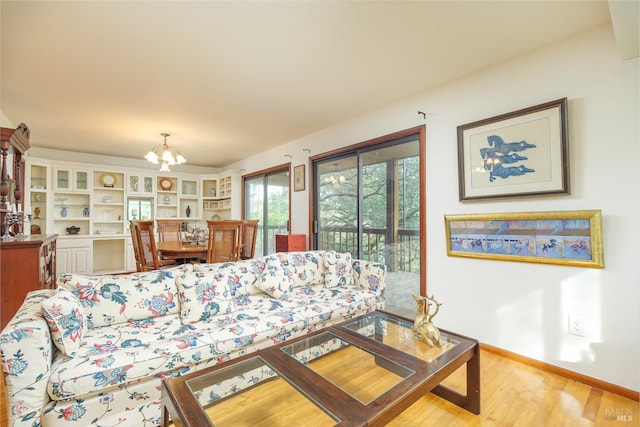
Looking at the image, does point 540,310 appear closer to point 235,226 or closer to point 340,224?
point 340,224

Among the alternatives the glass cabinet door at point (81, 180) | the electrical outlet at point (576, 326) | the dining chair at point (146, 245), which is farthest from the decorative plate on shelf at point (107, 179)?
the electrical outlet at point (576, 326)

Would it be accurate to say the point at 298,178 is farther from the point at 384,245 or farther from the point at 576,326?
the point at 576,326

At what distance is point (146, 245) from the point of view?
3449 mm

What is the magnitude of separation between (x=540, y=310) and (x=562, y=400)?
0.61m

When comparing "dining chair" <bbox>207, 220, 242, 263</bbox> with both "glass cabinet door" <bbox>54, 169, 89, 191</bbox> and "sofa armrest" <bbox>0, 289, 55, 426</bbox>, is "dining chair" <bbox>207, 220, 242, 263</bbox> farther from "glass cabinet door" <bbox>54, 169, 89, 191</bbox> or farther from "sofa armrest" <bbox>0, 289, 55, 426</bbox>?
"glass cabinet door" <bbox>54, 169, 89, 191</bbox>

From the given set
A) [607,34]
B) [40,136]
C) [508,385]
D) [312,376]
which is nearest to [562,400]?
[508,385]

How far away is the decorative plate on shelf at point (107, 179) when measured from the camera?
570 centimetres

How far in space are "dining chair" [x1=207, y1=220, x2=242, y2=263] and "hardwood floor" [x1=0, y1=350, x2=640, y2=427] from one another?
179cm

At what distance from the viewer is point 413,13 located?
5.89 ft

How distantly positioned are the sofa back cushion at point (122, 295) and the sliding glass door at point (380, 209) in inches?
90.3

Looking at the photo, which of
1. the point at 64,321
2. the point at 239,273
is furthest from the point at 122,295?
the point at 239,273

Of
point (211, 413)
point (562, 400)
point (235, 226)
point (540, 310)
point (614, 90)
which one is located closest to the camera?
point (211, 413)

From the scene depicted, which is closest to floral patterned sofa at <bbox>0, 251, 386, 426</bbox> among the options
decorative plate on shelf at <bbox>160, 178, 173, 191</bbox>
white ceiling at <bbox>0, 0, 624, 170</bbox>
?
white ceiling at <bbox>0, 0, 624, 170</bbox>

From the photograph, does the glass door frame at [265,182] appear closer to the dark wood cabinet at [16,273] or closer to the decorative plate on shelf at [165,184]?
the decorative plate on shelf at [165,184]
